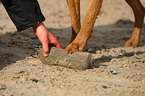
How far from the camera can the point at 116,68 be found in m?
2.50

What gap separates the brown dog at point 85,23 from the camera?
256cm

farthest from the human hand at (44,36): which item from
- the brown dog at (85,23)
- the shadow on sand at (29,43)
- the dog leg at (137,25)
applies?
the dog leg at (137,25)

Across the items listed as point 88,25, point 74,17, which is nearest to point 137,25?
point 74,17

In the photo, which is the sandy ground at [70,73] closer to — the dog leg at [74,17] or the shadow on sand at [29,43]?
the shadow on sand at [29,43]

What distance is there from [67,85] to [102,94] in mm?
357

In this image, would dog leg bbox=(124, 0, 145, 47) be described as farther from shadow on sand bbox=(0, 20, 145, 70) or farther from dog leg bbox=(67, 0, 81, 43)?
dog leg bbox=(67, 0, 81, 43)

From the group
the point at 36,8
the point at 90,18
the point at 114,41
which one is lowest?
the point at 114,41

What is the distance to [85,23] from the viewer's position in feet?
8.45

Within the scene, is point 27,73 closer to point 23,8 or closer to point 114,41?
point 23,8

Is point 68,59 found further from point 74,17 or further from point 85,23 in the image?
point 74,17

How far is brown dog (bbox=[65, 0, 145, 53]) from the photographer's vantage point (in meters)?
2.56

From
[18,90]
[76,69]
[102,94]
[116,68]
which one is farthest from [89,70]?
[18,90]

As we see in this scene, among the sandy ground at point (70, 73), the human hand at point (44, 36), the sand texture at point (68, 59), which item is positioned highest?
the human hand at point (44, 36)

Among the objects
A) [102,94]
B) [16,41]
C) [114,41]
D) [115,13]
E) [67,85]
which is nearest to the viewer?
[102,94]
